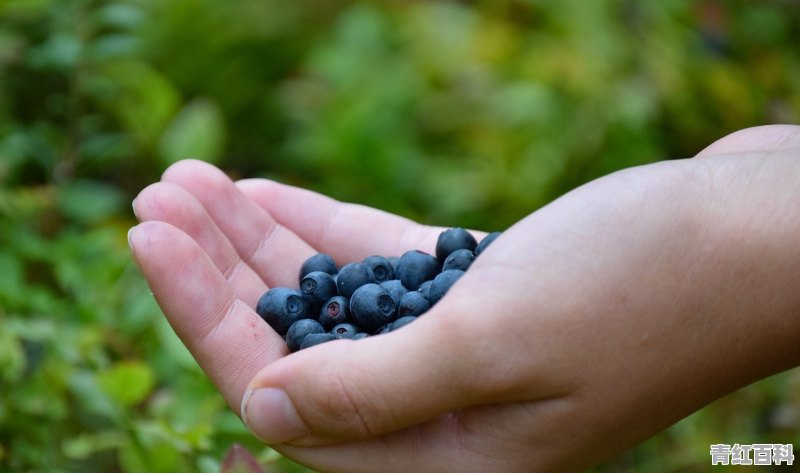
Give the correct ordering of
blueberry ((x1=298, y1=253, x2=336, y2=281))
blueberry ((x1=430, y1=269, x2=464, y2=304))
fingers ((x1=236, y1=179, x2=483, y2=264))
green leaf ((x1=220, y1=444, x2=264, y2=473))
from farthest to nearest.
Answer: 1. fingers ((x1=236, y1=179, x2=483, y2=264))
2. blueberry ((x1=298, y1=253, x2=336, y2=281))
3. blueberry ((x1=430, y1=269, x2=464, y2=304))
4. green leaf ((x1=220, y1=444, x2=264, y2=473))

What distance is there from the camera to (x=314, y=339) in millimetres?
1449

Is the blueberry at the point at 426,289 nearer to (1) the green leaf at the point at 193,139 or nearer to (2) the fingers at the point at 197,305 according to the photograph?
(2) the fingers at the point at 197,305

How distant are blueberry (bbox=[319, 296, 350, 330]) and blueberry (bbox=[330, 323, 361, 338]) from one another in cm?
3

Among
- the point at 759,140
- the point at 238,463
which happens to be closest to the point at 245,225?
the point at 238,463

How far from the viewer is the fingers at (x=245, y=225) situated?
1.75 m

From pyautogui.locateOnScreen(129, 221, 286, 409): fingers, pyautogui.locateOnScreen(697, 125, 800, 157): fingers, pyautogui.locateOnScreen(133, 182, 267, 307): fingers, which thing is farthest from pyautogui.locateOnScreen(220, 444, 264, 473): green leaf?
pyautogui.locateOnScreen(697, 125, 800, 157): fingers

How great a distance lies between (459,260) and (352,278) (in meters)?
0.20

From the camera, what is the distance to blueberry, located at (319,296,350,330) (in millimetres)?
1595

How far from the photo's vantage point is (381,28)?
3.75 m

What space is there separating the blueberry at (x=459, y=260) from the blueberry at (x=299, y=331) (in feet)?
0.83

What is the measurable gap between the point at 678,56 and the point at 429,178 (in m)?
1.07

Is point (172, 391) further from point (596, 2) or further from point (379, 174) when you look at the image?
point (596, 2)

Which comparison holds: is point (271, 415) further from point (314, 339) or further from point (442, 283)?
point (442, 283)
